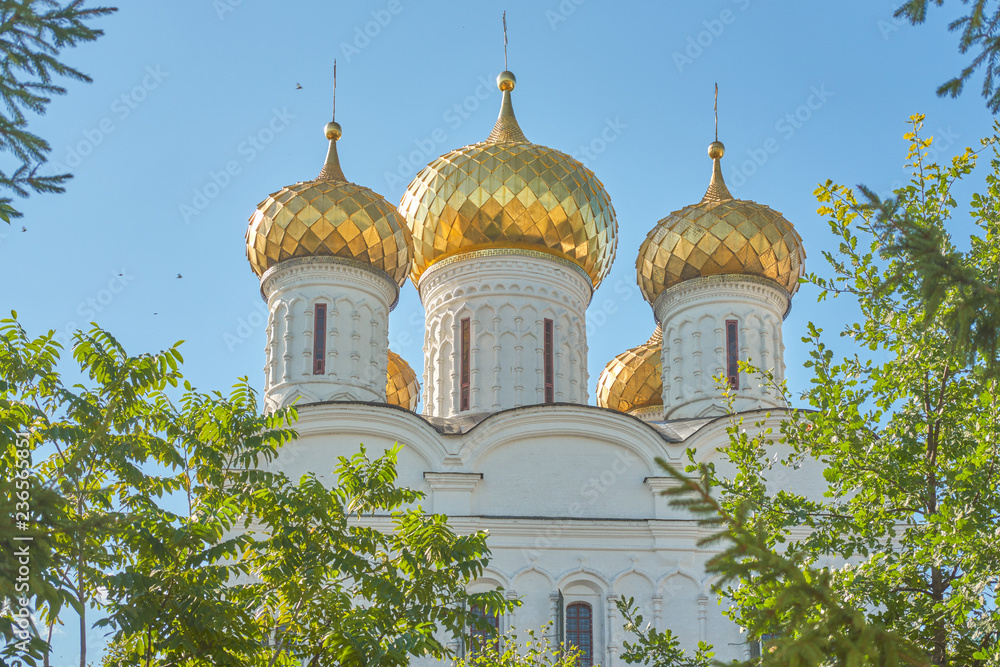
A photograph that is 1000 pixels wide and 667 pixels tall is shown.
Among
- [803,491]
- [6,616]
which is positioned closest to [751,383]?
[803,491]

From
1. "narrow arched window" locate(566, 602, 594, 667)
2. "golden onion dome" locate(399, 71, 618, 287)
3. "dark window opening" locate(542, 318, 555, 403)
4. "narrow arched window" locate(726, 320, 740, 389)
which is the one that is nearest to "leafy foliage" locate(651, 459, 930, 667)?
"narrow arched window" locate(566, 602, 594, 667)

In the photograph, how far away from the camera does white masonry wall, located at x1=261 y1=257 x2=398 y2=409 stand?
16.2 m

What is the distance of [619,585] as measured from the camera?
45.6 feet

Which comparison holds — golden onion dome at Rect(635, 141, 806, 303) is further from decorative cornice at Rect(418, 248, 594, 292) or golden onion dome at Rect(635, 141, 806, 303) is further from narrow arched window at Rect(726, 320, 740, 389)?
decorative cornice at Rect(418, 248, 594, 292)

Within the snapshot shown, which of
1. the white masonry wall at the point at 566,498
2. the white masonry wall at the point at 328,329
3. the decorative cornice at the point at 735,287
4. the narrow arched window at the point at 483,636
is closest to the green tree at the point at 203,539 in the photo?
the narrow arched window at the point at 483,636

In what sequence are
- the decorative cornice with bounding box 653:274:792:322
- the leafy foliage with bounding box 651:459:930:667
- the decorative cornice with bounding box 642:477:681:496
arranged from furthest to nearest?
the decorative cornice with bounding box 653:274:792:322 < the decorative cornice with bounding box 642:477:681:496 < the leafy foliage with bounding box 651:459:930:667

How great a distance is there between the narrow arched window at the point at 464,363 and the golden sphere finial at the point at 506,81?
4575 millimetres

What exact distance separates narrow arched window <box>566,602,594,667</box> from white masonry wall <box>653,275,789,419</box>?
12.5 ft

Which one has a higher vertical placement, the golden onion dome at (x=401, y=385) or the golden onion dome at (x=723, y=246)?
the golden onion dome at (x=723, y=246)

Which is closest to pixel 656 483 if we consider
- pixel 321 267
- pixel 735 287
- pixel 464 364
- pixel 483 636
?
pixel 464 364

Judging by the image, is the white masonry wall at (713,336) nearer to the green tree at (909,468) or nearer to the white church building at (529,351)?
the white church building at (529,351)

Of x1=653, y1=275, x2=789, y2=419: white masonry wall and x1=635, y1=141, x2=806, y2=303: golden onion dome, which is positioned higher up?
x1=635, y1=141, x2=806, y2=303: golden onion dome

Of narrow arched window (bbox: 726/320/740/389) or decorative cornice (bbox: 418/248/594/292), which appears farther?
decorative cornice (bbox: 418/248/594/292)

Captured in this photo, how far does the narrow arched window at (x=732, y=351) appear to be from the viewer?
1681 centimetres
